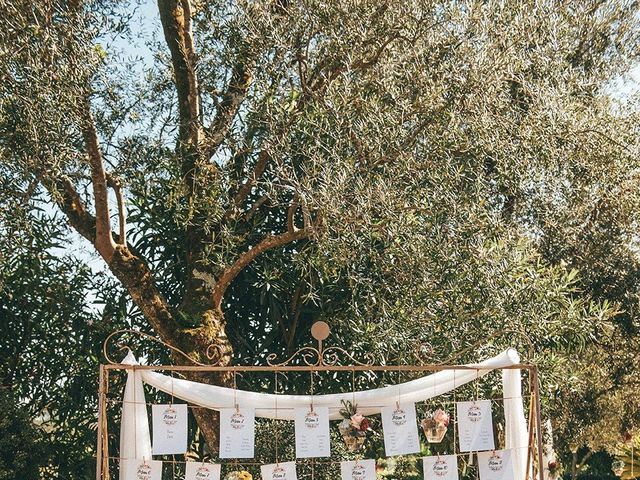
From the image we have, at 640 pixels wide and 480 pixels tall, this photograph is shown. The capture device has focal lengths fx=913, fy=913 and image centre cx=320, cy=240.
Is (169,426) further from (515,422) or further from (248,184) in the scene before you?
(248,184)

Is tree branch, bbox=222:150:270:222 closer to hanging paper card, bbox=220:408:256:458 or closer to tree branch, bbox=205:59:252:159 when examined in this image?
tree branch, bbox=205:59:252:159

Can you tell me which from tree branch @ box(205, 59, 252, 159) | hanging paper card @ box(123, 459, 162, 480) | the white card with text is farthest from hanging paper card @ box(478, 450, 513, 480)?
tree branch @ box(205, 59, 252, 159)

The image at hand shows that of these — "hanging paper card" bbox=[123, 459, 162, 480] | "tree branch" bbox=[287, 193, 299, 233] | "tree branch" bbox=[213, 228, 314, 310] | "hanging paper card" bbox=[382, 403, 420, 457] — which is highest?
"tree branch" bbox=[287, 193, 299, 233]

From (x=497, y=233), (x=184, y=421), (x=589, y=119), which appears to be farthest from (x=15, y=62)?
(x=589, y=119)

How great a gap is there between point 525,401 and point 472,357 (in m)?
1.85

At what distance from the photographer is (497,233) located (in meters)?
8.27

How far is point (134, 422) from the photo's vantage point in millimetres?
6645

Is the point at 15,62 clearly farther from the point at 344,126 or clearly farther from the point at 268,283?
the point at 268,283

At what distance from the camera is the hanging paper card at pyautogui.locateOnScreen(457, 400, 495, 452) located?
6.59 meters

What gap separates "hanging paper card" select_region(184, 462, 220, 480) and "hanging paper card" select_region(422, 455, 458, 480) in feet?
4.94

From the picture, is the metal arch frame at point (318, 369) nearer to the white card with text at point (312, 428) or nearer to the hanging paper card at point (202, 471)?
the white card with text at point (312, 428)

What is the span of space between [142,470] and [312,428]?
123 cm

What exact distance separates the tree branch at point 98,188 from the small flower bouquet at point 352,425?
3085mm

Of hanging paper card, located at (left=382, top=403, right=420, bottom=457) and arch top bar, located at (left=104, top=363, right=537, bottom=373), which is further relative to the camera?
hanging paper card, located at (left=382, top=403, right=420, bottom=457)
